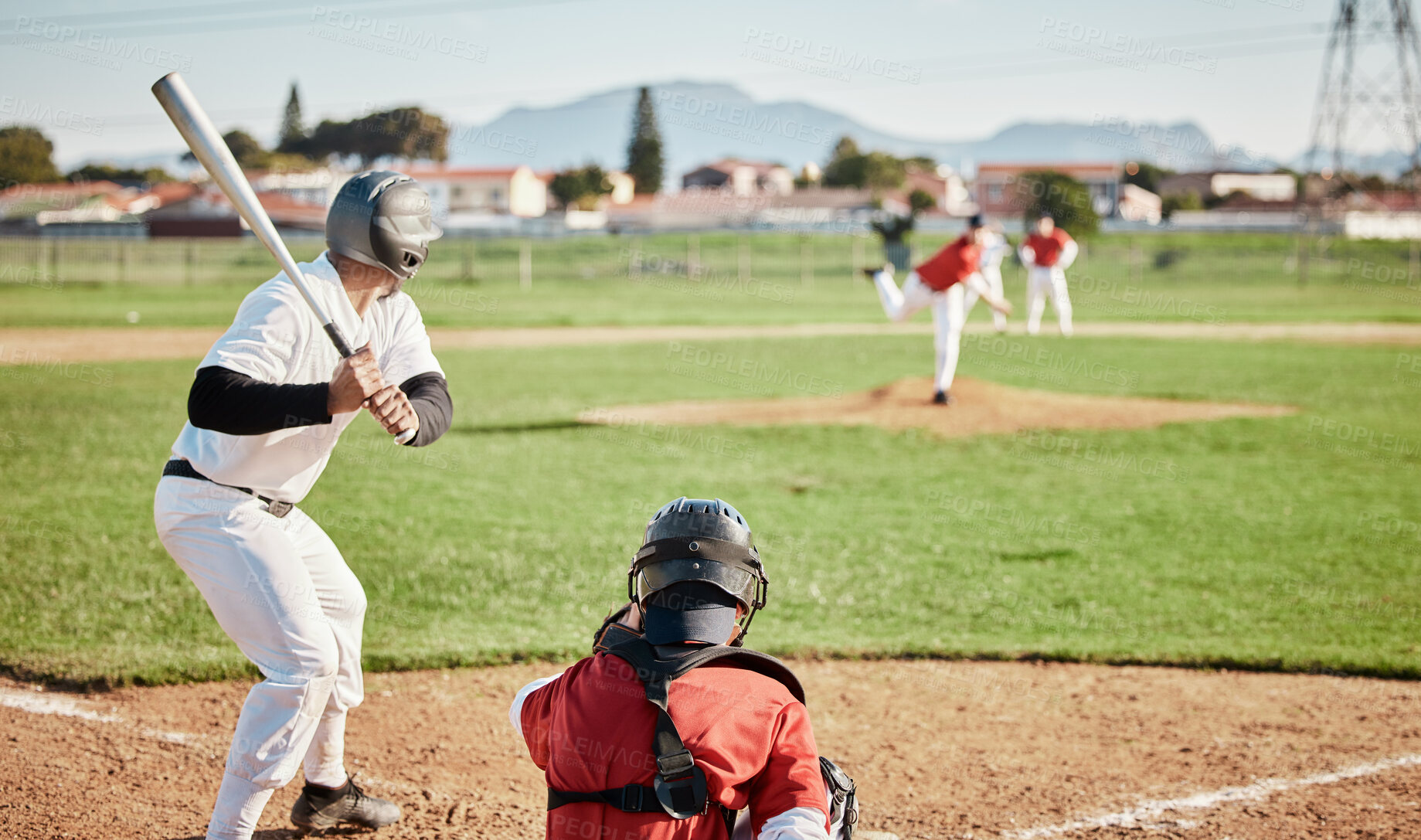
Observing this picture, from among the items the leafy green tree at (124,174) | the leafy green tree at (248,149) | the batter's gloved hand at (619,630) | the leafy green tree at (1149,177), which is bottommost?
the batter's gloved hand at (619,630)

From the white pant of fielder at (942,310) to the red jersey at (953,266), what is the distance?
0.11 meters

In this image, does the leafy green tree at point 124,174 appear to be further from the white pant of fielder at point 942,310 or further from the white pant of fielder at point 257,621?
the white pant of fielder at point 257,621

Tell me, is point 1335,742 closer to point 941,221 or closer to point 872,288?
point 872,288

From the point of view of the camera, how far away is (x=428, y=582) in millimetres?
7363

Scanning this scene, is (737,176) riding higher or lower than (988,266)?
higher

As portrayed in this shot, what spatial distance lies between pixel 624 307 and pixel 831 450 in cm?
2048

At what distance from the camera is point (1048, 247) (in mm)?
22750

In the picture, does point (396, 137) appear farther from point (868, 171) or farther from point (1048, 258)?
point (1048, 258)

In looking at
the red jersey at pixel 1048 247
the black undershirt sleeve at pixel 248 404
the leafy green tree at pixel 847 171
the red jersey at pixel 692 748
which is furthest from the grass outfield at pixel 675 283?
the leafy green tree at pixel 847 171

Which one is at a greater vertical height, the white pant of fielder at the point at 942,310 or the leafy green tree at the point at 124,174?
the leafy green tree at the point at 124,174

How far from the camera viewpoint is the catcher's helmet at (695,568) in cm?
259

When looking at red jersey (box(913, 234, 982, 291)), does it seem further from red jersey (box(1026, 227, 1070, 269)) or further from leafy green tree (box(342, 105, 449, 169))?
leafy green tree (box(342, 105, 449, 169))

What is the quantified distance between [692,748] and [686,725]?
53mm

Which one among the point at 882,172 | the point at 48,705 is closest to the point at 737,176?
the point at 882,172
